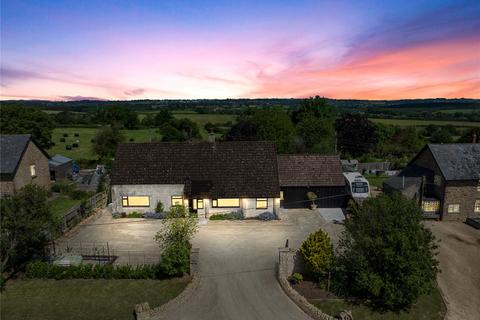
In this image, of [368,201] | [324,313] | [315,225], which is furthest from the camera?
[315,225]

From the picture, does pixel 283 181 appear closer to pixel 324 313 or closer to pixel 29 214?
pixel 324 313

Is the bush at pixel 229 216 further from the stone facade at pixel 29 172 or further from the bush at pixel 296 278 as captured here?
the stone facade at pixel 29 172

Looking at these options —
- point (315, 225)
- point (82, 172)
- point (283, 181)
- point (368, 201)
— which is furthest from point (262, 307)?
point (82, 172)

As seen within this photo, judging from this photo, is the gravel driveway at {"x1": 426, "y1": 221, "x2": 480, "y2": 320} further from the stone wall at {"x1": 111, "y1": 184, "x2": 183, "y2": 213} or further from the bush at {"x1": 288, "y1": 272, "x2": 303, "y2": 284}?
the stone wall at {"x1": 111, "y1": 184, "x2": 183, "y2": 213}

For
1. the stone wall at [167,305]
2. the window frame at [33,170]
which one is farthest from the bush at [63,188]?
the stone wall at [167,305]

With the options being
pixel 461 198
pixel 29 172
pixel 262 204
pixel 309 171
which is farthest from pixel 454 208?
pixel 29 172

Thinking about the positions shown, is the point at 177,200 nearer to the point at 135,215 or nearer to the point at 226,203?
the point at 135,215
